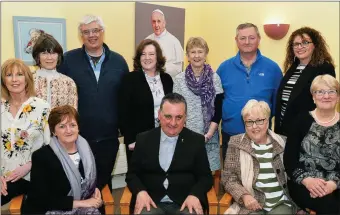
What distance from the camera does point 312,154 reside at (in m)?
2.41

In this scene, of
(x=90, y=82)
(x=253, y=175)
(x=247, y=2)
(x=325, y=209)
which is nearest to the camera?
(x=325, y=209)

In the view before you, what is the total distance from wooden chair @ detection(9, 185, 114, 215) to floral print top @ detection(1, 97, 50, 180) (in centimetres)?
23

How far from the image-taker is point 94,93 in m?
2.90

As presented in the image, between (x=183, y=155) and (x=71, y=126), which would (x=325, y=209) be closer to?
(x=183, y=155)

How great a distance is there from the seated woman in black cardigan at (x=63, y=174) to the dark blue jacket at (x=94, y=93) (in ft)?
1.69

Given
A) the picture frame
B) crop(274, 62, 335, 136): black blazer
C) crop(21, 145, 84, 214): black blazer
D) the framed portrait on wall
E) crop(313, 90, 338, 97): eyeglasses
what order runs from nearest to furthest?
crop(21, 145, 84, 214): black blazer
crop(313, 90, 338, 97): eyeglasses
crop(274, 62, 335, 136): black blazer
the picture frame
the framed portrait on wall

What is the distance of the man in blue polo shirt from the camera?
9.65 feet

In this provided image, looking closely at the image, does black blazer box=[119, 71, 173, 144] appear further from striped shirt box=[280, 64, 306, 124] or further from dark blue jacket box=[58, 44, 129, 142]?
striped shirt box=[280, 64, 306, 124]

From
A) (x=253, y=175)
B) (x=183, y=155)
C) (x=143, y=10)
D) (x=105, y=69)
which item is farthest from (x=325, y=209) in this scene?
(x=143, y=10)

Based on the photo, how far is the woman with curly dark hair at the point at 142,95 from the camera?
2.87 meters

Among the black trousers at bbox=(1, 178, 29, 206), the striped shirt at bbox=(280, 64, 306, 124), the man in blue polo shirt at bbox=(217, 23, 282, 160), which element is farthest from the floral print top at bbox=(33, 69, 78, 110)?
the striped shirt at bbox=(280, 64, 306, 124)

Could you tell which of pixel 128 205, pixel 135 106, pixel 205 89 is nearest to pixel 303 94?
pixel 205 89

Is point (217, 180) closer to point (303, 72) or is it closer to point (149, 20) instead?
point (303, 72)

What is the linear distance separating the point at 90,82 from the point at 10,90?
1.93 feet
